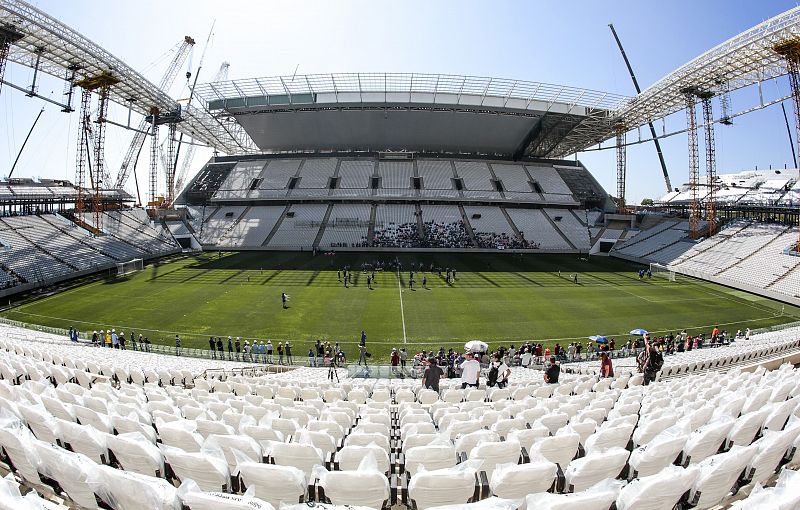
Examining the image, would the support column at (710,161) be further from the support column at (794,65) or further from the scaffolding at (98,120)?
the scaffolding at (98,120)

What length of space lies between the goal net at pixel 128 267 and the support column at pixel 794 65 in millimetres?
59870

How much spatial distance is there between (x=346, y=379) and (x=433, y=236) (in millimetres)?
44963

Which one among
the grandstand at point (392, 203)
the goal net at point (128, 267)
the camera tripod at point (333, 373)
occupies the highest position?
the grandstand at point (392, 203)

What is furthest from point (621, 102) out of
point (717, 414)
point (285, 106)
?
point (717, 414)

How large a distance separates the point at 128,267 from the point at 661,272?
52.0m

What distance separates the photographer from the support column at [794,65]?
37.3 metres

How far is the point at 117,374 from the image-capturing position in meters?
12.4

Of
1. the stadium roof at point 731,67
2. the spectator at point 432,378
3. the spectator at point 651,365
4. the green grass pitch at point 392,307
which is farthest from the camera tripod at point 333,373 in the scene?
the stadium roof at point 731,67

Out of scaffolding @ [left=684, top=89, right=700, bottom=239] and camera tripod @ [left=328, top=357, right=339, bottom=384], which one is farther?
scaffolding @ [left=684, top=89, right=700, bottom=239]

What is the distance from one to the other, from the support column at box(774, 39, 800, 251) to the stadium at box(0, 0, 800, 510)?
261 mm

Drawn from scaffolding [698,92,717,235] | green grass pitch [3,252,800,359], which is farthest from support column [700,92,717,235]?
green grass pitch [3,252,800,359]

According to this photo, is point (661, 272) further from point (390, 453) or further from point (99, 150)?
point (99, 150)

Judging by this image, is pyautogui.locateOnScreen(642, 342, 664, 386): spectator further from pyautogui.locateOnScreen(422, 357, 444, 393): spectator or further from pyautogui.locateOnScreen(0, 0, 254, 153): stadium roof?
pyautogui.locateOnScreen(0, 0, 254, 153): stadium roof

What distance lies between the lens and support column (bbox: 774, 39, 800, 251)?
37.3 metres
